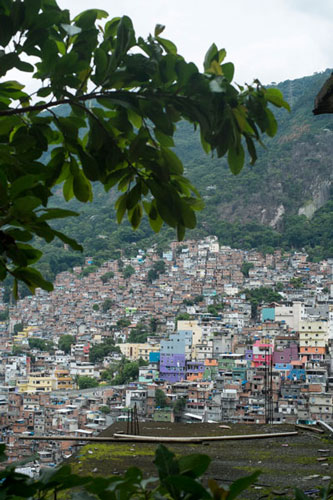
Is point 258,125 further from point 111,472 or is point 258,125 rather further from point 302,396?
point 302,396

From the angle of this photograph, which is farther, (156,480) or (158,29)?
(158,29)

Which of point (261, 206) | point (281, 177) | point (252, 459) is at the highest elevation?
point (281, 177)

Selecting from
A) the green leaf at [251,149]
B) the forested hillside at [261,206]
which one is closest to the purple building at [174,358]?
the forested hillside at [261,206]

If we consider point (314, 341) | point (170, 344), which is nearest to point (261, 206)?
point (170, 344)

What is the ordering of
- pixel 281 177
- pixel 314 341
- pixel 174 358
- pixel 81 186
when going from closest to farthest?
pixel 81 186, pixel 314 341, pixel 174 358, pixel 281 177

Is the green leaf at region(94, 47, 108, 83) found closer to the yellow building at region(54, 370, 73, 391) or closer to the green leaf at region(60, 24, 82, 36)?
the green leaf at region(60, 24, 82, 36)

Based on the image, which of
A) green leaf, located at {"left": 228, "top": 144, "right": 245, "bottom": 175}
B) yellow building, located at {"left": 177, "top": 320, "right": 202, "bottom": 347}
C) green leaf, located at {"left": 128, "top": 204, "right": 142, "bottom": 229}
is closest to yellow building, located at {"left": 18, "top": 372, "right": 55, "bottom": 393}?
yellow building, located at {"left": 177, "top": 320, "right": 202, "bottom": 347}

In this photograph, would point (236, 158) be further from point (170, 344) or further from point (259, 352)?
point (170, 344)

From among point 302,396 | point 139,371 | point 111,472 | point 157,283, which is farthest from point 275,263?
point 111,472
